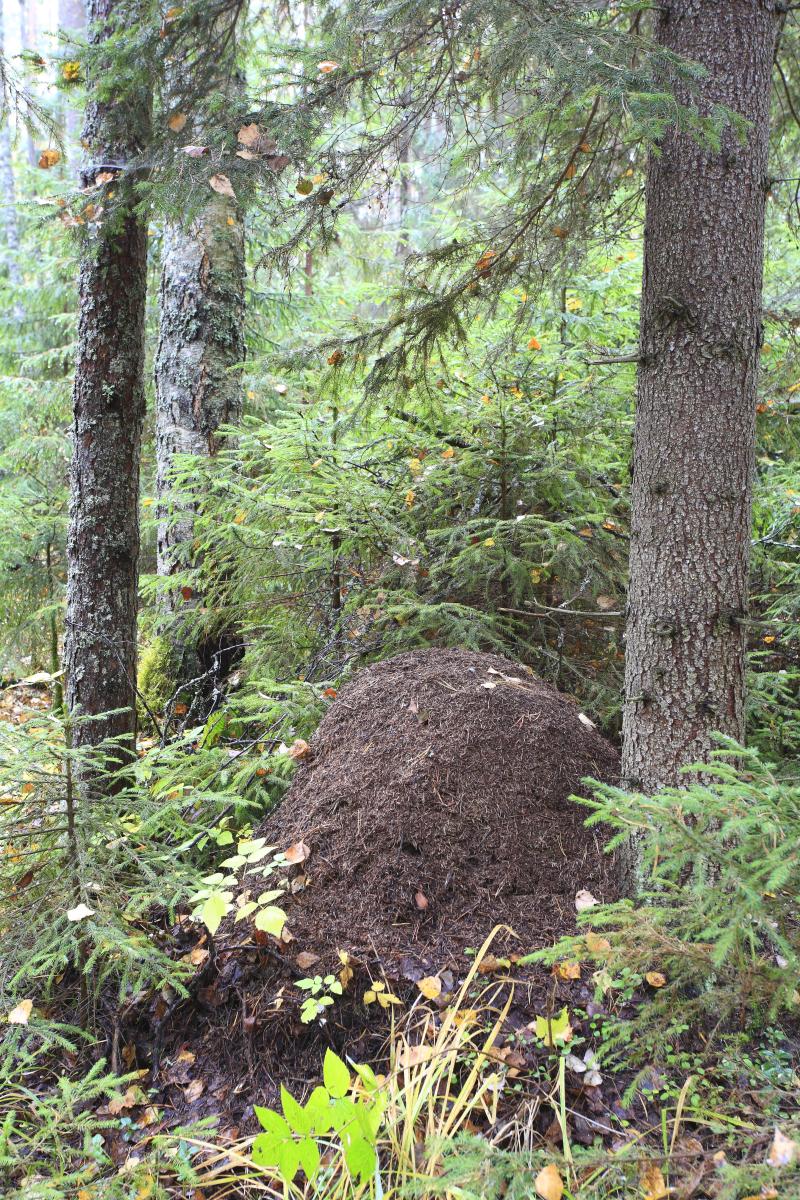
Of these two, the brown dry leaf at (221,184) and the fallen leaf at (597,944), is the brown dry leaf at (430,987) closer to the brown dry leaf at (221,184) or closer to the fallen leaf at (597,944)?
the fallen leaf at (597,944)

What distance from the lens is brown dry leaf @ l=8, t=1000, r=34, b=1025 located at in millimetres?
2260

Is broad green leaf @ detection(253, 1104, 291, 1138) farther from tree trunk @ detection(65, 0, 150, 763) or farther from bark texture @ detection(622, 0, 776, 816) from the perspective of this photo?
tree trunk @ detection(65, 0, 150, 763)

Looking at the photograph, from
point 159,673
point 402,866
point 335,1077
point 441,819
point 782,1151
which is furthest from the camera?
point 159,673

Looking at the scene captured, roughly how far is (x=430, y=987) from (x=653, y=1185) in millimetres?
810

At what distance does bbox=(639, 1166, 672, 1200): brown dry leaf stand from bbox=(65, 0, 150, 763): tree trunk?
2.85 metres

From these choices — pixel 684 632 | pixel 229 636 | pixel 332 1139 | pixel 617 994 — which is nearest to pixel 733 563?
pixel 684 632

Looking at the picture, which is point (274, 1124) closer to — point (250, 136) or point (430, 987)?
point (430, 987)

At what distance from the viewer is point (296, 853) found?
9.02 ft

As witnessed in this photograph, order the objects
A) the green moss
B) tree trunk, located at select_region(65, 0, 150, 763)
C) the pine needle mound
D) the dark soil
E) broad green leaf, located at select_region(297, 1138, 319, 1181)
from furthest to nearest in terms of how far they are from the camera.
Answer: the green moss, tree trunk, located at select_region(65, 0, 150, 763), the pine needle mound, the dark soil, broad green leaf, located at select_region(297, 1138, 319, 1181)

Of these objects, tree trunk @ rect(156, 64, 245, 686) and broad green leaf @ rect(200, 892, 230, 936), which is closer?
broad green leaf @ rect(200, 892, 230, 936)

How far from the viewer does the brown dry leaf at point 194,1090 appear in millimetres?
2303

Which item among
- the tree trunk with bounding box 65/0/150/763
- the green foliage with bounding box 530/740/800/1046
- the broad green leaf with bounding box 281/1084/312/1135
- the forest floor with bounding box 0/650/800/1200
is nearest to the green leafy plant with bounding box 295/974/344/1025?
the forest floor with bounding box 0/650/800/1200

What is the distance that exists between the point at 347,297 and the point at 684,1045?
29.6 ft

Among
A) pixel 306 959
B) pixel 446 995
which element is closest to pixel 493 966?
pixel 446 995
